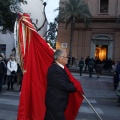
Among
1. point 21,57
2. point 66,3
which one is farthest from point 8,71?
point 66,3

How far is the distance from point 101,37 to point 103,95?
21.9 meters

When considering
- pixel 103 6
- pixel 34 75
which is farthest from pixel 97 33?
pixel 34 75

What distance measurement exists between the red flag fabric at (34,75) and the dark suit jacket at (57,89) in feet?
1.71

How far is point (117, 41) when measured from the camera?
35875 millimetres

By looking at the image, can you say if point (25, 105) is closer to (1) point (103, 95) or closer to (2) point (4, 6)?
(1) point (103, 95)

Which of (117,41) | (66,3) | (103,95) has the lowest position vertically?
(103,95)

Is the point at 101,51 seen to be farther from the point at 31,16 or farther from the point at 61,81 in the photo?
the point at 61,81

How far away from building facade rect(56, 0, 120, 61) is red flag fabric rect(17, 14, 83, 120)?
99.4ft

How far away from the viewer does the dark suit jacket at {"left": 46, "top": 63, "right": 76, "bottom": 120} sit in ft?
15.7

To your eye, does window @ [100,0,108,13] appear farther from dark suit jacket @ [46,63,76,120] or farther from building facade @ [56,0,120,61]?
dark suit jacket @ [46,63,76,120]

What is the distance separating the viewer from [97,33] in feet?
120

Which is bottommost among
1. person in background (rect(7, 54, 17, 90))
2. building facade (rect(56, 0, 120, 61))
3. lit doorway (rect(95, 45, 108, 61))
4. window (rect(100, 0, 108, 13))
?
person in background (rect(7, 54, 17, 90))

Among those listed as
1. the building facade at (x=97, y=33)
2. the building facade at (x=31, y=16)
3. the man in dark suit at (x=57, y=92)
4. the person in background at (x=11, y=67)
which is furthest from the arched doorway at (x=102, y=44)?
the man in dark suit at (x=57, y=92)

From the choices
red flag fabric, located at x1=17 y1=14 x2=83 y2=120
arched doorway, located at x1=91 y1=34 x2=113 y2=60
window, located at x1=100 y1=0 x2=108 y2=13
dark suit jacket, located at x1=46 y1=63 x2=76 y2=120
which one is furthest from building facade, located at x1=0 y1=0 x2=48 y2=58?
dark suit jacket, located at x1=46 y1=63 x2=76 y2=120
